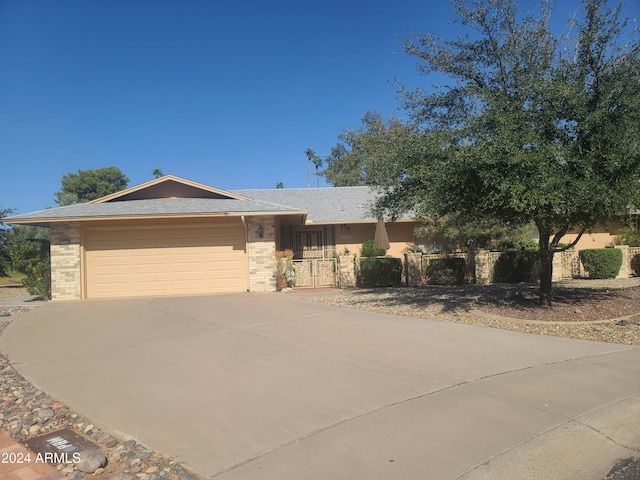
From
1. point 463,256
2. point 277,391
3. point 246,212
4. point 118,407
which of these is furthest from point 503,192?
point 463,256

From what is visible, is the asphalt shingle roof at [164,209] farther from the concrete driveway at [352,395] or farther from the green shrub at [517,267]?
the concrete driveway at [352,395]

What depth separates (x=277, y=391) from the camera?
5.55m

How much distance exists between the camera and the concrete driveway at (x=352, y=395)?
389 centimetres

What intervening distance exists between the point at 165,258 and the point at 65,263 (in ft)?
9.93

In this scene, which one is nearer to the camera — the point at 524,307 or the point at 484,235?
the point at 524,307

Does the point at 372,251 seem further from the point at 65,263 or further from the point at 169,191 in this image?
the point at 65,263

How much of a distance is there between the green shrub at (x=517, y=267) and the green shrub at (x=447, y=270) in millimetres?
1350

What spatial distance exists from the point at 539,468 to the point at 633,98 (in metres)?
7.94

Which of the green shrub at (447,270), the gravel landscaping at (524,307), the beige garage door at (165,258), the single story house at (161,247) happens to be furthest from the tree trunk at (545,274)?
the beige garage door at (165,258)

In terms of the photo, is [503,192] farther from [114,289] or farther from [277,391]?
[114,289]

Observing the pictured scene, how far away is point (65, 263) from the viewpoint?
49.9 feet

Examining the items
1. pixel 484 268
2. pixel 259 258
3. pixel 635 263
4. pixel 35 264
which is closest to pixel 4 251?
pixel 35 264

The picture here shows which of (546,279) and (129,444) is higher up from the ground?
(546,279)

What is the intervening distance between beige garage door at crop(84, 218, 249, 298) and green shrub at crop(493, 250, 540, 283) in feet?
30.3
